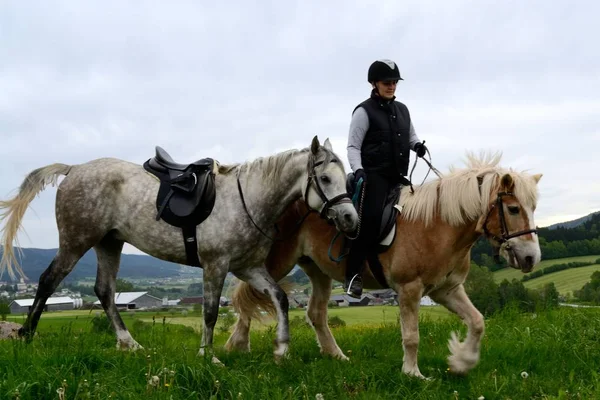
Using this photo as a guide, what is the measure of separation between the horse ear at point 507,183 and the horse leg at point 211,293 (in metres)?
2.94

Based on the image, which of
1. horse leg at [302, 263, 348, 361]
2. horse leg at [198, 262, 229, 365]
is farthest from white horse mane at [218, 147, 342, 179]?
horse leg at [302, 263, 348, 361]

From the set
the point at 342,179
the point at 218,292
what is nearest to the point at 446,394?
the point at 342,179

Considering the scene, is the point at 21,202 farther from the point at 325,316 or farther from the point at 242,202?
the point at 325,316

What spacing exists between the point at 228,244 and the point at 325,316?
174cm

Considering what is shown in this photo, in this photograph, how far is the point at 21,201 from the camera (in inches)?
249

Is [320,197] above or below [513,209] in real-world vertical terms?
above

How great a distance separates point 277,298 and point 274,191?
3.89 feet

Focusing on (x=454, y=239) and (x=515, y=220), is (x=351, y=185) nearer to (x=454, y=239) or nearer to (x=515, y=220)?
(x=454, y=239)

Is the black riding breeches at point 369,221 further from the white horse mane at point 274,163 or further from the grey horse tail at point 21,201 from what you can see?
the grey horse tail at point 21,201

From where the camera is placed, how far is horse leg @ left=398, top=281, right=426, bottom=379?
4.75m

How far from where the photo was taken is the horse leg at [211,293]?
16.9 feet

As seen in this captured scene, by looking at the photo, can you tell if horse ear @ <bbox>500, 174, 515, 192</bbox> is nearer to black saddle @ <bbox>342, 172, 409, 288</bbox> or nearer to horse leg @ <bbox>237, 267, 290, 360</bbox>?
black saddle @ <bbox>342, 172, 409, 288</bbox>

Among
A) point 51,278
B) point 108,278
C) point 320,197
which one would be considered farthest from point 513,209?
point 51,278

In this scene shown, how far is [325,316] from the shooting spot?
238 inches
